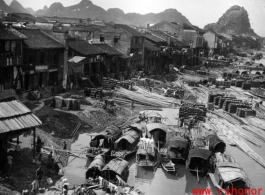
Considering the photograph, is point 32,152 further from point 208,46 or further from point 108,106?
point 208,46

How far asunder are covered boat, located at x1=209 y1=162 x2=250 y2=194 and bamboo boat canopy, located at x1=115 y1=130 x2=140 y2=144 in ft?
26.3

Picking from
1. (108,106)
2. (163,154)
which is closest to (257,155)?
(163,154)

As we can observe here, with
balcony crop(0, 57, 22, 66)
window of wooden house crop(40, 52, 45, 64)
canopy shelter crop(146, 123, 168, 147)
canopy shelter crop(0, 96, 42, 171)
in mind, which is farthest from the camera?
window of wooden house crop(40, 52, 45, 64)

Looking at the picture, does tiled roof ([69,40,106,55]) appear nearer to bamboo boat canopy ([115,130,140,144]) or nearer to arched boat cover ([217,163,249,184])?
bamboo boat canopy ([115,130,140,144])

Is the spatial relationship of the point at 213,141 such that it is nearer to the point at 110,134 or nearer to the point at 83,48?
the point at 110,134

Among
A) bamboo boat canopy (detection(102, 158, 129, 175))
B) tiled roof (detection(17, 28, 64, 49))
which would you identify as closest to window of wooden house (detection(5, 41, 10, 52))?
tiled roof (detection(17, 28, 64, 49))

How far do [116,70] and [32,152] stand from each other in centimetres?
3562

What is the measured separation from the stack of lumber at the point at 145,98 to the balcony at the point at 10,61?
49.2ft

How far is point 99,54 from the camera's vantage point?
5181cm

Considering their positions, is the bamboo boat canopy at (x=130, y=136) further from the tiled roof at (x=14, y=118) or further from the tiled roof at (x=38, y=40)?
the tiled roof at (x=38, y=40)

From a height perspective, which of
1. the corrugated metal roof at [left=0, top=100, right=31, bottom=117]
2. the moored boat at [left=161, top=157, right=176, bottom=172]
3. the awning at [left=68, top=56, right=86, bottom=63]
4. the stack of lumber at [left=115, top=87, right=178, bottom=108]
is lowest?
the moored boat at [left=161, top=157, right=176, bottom=172]

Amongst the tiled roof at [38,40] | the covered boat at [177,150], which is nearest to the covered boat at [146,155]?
the covered boat at [177,150]

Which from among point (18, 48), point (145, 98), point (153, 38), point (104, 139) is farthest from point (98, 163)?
point (153, 38)

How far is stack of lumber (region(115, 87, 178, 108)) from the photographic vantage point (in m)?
44.1
